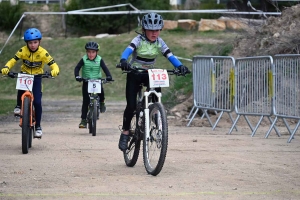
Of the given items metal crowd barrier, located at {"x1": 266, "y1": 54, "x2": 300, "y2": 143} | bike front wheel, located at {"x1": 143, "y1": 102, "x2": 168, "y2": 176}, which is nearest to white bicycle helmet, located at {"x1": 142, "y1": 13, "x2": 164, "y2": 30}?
bike front wheel, located at {"x1": 143, "y1": 102, "x2": 168, "y2": 176}

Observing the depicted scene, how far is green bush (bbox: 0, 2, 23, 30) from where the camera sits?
151 feet

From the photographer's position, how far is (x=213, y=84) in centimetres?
1711

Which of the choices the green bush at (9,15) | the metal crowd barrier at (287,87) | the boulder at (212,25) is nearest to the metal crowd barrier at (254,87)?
the metal crowd barrier at (287,87)

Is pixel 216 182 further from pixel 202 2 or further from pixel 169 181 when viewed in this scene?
pixel 202 2

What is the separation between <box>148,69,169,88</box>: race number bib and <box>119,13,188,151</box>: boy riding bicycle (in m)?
0.52

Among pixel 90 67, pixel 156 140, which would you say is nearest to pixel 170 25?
pixel 90 67

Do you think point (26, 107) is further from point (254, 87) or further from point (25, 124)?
point (254, 87)

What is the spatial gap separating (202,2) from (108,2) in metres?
5.61

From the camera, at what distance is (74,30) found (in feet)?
147

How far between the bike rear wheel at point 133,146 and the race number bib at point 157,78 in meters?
0.73

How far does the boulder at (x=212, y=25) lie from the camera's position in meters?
39.3

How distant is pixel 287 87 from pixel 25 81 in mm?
4768

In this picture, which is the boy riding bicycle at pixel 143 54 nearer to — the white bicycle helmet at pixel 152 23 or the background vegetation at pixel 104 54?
the white bicycle helmet at pixel 152 23

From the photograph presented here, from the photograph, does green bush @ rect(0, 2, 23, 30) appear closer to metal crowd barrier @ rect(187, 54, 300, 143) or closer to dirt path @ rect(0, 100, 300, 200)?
metal crowd barrier @ rect(187, 54, 300, 143)
